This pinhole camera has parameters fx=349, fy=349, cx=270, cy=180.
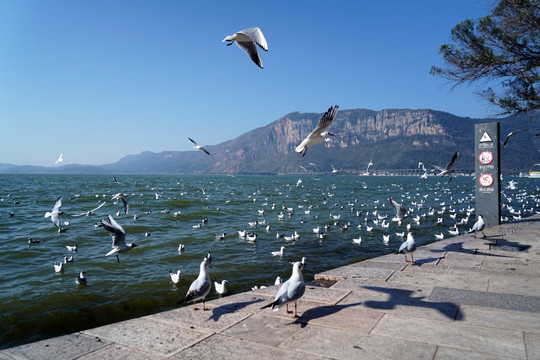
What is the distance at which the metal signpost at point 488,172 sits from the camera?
12078 mm

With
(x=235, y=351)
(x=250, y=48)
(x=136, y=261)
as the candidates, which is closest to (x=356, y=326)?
(x=235, y=351)

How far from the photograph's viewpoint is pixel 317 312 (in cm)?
459

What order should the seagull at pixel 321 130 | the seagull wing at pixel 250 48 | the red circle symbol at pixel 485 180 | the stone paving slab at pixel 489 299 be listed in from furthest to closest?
1. the red circle symbol at pixel 485 180
2. the seagull at pixel 321 130
3. the seagull wing at pixel 250 48
4. the stone paving slab at pixel 489 299

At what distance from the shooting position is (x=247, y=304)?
5109mm

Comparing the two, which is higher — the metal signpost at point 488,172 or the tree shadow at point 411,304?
the metal signpost at point 488,172

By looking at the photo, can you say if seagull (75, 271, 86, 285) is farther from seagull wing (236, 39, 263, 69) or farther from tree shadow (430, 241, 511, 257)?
tree shadow (430, 241, 511, 257)

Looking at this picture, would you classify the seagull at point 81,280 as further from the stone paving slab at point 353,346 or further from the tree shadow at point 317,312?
the stone paving slab at point 353,346

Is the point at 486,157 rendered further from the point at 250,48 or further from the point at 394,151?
the point at 394,151

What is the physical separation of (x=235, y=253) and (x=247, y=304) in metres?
7.46

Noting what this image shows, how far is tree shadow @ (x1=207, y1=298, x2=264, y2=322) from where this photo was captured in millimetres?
4664

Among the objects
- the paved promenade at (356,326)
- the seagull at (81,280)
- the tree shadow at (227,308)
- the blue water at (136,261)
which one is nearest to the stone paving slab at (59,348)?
the paved promenade at (356,326)

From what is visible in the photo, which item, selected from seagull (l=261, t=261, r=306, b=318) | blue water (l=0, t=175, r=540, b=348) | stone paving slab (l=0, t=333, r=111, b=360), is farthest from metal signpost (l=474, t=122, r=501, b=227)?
stone paving slab (l=0, t=333, r=111, b=360)

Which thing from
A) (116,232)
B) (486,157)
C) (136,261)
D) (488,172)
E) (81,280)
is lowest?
(136,261)

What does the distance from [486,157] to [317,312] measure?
10737mm
